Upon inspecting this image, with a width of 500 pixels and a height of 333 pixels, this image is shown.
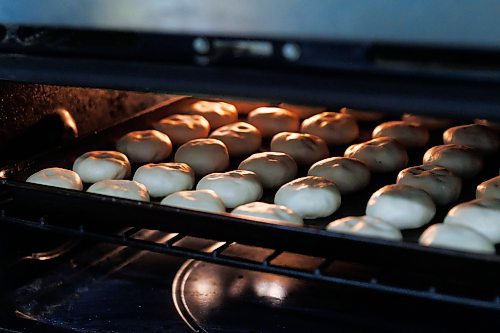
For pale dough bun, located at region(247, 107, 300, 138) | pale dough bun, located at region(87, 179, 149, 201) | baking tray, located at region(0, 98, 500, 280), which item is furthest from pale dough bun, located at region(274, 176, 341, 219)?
pale dough bun, located at region(247, 107, 300, 138)

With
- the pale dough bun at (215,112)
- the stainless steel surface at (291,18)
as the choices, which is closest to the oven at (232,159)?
the stainless steel surface at (291,18)

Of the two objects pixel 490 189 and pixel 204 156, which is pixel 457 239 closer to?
pixel 490 189

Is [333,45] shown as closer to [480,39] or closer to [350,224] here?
[480,39]

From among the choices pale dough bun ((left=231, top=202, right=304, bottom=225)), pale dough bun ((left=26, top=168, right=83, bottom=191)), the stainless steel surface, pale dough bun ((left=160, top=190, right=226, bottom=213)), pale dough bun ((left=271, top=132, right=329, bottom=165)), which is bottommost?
pale dough bun ((left=26, top=168, right=83, bottom=191))

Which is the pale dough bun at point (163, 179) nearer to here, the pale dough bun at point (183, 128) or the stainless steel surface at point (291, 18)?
the pale dough bun at point (183, 128)

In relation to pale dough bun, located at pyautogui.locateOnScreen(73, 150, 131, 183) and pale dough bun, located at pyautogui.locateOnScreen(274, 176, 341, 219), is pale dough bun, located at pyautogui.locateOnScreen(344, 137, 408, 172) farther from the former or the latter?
pale dough bun, located at pyautogui.locateOnScreen(73, 150, 131, 183)

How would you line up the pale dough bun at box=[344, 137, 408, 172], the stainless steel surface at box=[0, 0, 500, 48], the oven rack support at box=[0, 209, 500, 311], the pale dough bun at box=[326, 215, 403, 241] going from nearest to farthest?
1. the stainless steel surface at box=[0, 0, 500, 48]
2. the oven rack support at box=[0, 209, 500, 311]
3. the pale dough bun at box=[326, 215, 403, 241]
4. the pale dough bun at box=[344, 137, 408, 172]

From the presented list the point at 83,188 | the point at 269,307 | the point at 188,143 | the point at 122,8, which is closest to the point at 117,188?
the point at 83,188

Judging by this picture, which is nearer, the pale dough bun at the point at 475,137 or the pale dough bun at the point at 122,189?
the pale dough bun at the point at 122,189
